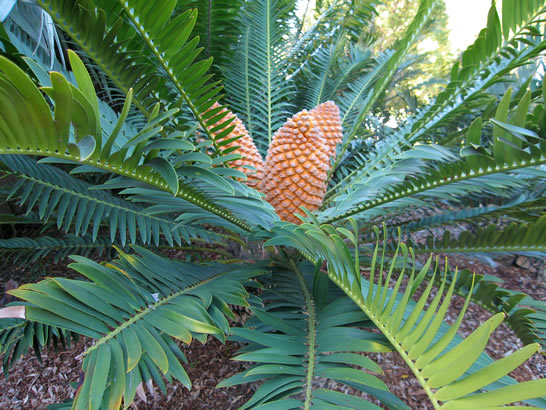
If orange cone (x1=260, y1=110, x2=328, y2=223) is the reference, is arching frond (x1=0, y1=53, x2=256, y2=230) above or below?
below

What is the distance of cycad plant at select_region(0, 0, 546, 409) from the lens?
48 cm

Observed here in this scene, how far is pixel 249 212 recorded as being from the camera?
2.86 ft

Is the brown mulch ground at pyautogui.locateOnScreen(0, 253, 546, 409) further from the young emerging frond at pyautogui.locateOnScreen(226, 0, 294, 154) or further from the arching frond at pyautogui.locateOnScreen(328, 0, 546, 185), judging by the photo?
the young emerging frond at pyautogui.locateOnScreen(226, 0, 294, 154)

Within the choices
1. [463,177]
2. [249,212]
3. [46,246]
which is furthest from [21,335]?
[463,177]

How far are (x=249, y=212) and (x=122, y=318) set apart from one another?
0.40 m

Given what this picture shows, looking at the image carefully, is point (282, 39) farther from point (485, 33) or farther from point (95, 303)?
point (95, 303)

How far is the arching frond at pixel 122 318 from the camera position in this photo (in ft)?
1.60

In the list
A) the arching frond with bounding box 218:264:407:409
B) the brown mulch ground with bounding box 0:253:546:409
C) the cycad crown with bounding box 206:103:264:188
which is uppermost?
the cycad crown with bounding box 206:103:264:188

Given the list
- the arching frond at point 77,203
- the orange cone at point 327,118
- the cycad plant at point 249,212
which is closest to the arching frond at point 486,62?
the cycad plant at point 249,212

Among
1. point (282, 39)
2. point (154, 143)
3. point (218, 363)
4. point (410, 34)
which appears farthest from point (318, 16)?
point (218, 363)

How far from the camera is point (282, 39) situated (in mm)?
1483

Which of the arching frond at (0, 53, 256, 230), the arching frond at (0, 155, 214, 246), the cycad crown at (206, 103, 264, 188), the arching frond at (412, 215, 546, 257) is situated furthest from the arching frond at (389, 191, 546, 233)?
the arching frond at (0, 53, 256, 230)

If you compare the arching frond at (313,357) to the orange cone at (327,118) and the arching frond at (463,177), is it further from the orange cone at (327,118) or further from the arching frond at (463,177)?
the orange cone at (327,118)

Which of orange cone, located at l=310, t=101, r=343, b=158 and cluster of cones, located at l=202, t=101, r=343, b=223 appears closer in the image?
cluster of cones, located at l=202, t=101, r=343, b=223
